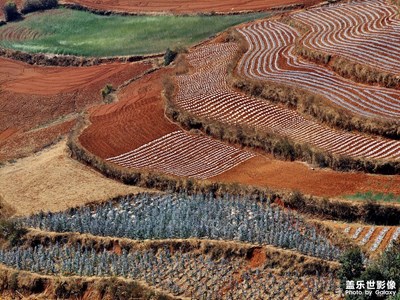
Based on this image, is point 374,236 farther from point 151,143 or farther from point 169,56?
point 169,56

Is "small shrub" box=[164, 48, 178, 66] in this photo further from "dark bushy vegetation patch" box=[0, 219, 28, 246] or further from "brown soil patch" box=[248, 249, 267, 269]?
"brown soil patch" box=[248, 249, 267, 269]

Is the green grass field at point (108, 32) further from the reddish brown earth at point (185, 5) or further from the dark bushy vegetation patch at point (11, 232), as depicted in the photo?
the dark bushy vegetation patch at point (11, 232)

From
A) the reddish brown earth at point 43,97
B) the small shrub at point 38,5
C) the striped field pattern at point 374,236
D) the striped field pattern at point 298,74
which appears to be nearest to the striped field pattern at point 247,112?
the striped field pattern at point 298,74

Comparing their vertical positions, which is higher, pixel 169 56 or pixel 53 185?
pixel 169 56

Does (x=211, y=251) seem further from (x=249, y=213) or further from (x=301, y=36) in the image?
(x=301, y=36)

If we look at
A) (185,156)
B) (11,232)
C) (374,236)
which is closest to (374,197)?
(374,236)

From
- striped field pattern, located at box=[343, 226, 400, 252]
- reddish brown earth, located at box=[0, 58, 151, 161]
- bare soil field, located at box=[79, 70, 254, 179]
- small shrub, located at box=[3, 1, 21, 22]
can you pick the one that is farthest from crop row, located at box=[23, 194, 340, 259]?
small shrub, located at box=[3, 1, 21, 22]
